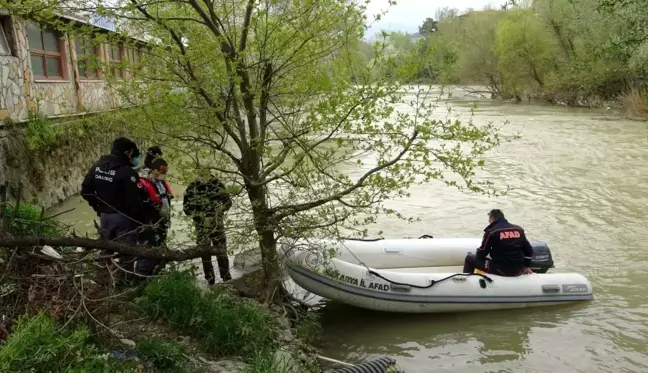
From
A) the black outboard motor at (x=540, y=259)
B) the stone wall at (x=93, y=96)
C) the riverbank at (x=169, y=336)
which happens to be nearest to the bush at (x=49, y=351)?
the riverbank at (x=169, y=336)

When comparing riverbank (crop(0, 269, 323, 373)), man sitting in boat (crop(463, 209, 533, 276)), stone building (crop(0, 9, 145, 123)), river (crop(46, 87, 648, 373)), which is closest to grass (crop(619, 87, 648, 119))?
river (crop(46, 87, 648, 373))

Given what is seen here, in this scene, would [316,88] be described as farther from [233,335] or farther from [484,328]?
[484,328]

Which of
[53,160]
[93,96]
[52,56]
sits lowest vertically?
[53,160]

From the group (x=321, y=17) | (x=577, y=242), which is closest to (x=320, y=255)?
(x=321, y=17)

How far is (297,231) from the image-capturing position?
5078 mm

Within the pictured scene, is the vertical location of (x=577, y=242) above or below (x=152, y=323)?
below

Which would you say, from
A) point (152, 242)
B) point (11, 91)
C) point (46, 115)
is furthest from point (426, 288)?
point (46, 115)

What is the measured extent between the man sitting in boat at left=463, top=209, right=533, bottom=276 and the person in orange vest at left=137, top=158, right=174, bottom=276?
11.4 feet

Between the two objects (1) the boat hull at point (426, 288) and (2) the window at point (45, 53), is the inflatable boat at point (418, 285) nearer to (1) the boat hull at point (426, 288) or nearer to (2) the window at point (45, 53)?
(1) the boat hull at point (426, 288)

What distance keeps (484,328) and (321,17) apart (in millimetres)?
3722

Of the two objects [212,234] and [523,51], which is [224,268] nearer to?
[212,234]

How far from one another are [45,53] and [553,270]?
1055 centimetres

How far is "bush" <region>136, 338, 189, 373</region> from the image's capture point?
3646mm

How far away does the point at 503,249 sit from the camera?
6465 millimetres
